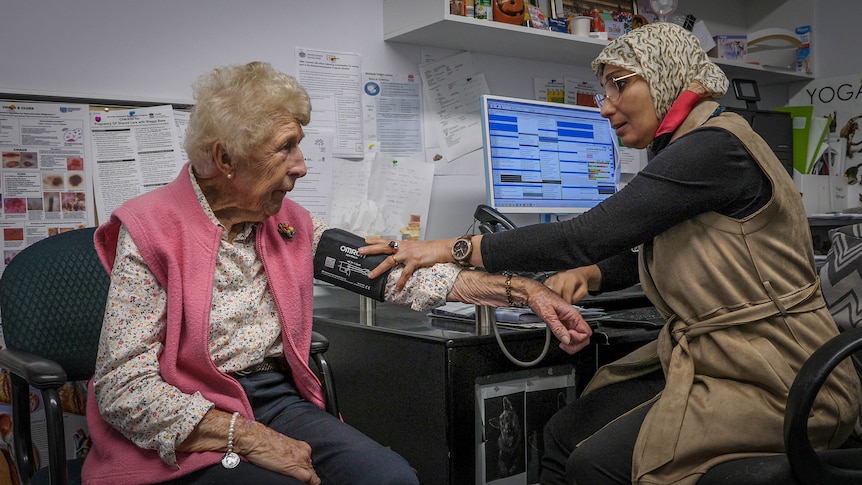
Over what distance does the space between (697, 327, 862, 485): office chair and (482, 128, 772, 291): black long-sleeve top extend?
0.96 feet

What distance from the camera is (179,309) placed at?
1.29 m

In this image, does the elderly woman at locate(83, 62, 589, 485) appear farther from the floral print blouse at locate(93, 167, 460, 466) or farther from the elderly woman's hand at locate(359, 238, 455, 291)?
the elderly woman's hand at locate(359, 238, 455, 291)

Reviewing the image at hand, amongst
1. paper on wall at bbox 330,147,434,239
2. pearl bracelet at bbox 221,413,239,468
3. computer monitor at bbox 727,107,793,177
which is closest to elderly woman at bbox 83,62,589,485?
pearl bracelet at bbox 221,413,239,468

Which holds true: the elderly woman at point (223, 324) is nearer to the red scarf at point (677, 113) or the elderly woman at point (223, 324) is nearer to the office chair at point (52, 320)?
the office chair at point (52, 320)

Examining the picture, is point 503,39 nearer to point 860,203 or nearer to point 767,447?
point 767,447

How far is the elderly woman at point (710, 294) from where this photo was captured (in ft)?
4.28

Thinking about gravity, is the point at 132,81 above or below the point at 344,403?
above

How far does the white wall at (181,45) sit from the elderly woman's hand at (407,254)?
86cm

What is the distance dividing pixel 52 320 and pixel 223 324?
424 millimetres

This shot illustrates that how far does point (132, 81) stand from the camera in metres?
2.07

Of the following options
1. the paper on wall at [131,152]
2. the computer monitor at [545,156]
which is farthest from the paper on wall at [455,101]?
the paper on wall at [131,152]

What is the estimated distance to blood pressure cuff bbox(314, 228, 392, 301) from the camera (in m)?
1.63

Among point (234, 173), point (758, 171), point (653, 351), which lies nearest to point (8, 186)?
point (234, 173)

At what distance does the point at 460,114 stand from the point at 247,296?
1.46 m
